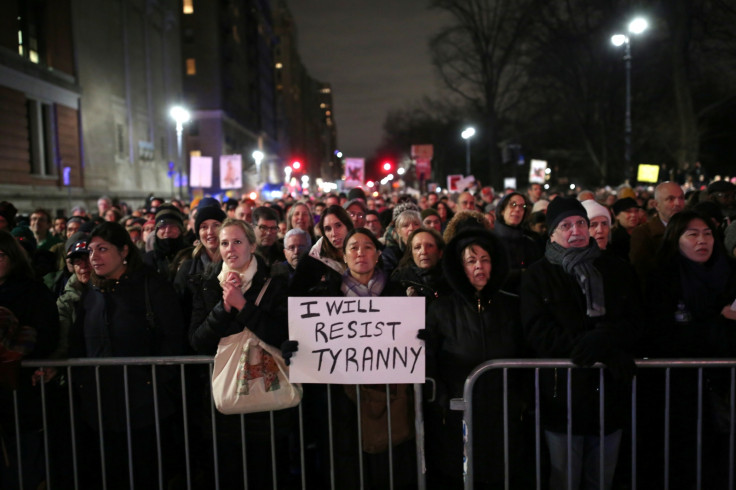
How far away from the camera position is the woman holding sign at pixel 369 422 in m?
3.95

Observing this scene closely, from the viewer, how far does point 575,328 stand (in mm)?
3713

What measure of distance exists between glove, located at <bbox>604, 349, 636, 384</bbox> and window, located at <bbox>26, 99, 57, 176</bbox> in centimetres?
2503

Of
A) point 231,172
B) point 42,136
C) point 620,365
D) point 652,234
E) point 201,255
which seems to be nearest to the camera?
point 620,365

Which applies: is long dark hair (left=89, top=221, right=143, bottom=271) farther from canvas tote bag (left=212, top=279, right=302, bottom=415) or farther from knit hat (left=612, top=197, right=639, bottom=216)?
knit hat (left=612, top=197, right=639, bottom=216)

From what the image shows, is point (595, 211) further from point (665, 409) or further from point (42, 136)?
point (42, 136)

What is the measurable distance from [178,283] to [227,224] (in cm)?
143

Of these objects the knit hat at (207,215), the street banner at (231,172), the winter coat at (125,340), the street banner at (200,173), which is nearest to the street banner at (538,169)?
the street banner at (231,172)

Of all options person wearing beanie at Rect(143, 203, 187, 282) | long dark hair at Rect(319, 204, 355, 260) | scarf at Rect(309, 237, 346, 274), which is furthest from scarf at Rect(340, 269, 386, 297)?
person wearing beanie at Rect(143, 203, 187, 282)

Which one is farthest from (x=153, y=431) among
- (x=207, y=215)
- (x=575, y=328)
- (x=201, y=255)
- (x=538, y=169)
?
(x=538, y=169)

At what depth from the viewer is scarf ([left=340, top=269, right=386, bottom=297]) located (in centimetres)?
412

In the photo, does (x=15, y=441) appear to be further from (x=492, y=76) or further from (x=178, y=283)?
(x=492, y=76)

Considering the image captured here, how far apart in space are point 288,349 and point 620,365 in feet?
6.61

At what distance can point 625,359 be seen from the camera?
11.5ft

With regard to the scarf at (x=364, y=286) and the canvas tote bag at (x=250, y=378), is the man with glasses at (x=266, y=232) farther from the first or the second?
the canvas tote bag at (x=250, y=378)
